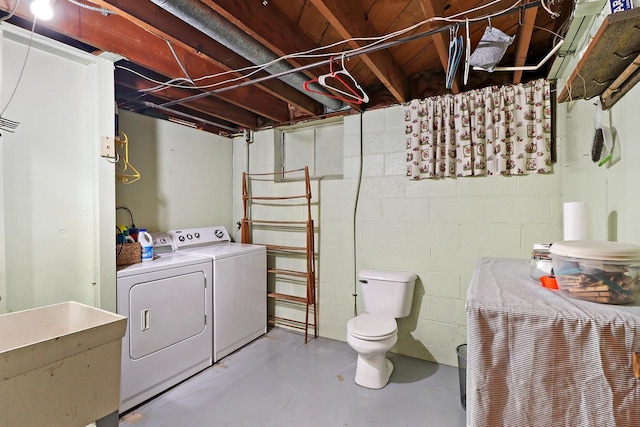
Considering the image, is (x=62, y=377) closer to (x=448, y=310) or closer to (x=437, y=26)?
(x=437, y=26)

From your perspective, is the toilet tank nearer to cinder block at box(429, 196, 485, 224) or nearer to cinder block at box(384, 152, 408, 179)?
cinder block at box(429, 196, 485, 224)

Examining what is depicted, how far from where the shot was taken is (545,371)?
0.73 metres

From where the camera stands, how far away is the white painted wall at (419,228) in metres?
2.18

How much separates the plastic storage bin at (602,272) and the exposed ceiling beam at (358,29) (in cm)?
141

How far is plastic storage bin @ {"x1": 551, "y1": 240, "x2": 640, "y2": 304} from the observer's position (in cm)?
78

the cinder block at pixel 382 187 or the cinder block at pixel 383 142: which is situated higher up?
the cinder block at pixel 383 142

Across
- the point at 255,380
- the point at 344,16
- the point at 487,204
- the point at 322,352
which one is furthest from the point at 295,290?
the point at 344,16

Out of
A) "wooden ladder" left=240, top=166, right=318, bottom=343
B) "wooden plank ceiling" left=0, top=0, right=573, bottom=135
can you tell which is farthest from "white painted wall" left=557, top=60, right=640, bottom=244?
"wooden ladder" left=240, top=166, right=318, bottom=343

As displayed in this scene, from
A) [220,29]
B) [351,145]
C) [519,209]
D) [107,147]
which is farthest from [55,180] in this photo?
[519,209]

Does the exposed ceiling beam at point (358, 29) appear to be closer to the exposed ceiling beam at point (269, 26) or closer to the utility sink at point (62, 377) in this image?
the exposed ceiling beam at point (269, 26)

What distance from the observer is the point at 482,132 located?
2.23 meters

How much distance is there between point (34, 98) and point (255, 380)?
7.53 feet

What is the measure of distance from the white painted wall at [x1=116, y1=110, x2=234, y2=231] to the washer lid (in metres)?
2.86

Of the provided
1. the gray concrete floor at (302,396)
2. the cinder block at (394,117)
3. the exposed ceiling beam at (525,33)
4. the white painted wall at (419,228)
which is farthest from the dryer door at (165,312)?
the exposed ceiling beam at (525,33)
